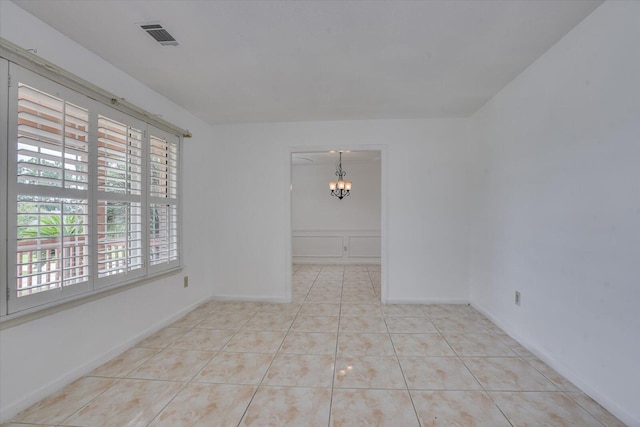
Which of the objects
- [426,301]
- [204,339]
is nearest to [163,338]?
[204,339]

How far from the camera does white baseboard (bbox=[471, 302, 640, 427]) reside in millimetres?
1579

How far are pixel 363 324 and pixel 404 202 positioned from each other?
167 centimetres

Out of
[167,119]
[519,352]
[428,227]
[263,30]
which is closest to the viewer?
[263,30]

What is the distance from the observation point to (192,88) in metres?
2.76

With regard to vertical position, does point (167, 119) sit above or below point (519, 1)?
below

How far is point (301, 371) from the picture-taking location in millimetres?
2133

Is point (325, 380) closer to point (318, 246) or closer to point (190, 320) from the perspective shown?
point (190, 320)

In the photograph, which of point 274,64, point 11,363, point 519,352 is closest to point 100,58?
point 274,64

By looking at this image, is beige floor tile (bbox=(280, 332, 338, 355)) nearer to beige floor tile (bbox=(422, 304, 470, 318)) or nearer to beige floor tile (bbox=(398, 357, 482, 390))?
beige floor tile (bbox=(398, 357, 482, 390))

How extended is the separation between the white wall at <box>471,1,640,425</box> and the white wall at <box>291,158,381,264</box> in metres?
3.85

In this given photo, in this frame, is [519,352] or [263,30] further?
[519,352]

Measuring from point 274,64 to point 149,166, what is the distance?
157 centimetres

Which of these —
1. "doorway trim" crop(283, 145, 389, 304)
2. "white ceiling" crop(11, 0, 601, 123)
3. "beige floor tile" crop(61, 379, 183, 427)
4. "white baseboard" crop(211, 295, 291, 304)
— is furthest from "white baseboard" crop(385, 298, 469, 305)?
"beige floor tile" crop(61, 379, 183, 427)

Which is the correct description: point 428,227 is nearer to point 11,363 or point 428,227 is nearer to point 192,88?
point 192,88
